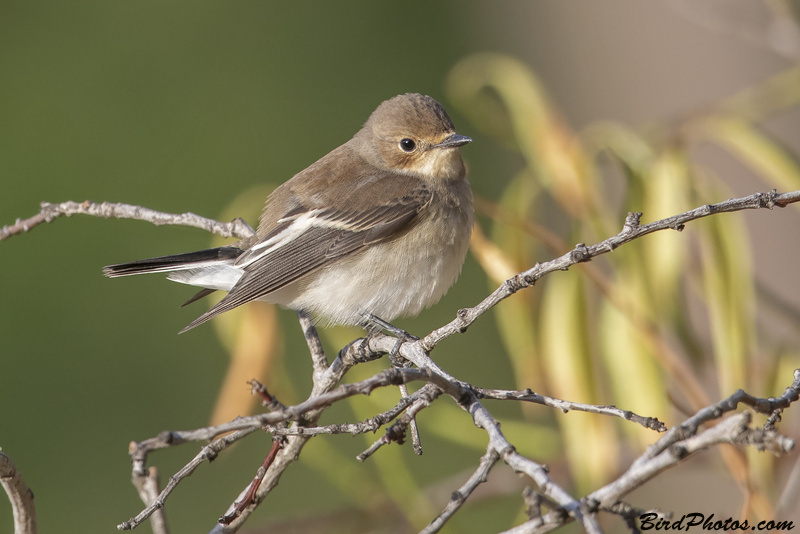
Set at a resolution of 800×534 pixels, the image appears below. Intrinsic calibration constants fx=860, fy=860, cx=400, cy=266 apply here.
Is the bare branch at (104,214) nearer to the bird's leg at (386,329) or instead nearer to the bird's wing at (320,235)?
the bird's wing at (320,235)

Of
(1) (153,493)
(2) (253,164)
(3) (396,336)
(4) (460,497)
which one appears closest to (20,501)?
(1) (153,493)

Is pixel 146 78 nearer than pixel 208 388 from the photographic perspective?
No

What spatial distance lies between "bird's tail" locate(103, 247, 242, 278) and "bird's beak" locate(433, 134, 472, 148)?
96 cm

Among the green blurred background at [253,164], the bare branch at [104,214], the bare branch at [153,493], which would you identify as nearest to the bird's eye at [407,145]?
the green blurred background at [253,164]

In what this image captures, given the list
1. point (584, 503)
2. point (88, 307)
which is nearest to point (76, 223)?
point (88, 307)

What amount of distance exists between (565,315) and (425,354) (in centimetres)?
80

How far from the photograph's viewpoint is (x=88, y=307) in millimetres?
6879

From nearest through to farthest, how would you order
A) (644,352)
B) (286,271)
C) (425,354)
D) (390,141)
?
1. (425,354)
2. (644,352)
3. (286,271)
4. (390,141)

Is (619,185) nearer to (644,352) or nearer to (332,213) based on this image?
(332,213)

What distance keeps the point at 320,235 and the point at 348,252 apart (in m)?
0.14

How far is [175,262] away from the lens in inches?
128

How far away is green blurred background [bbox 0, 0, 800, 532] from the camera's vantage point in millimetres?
3820

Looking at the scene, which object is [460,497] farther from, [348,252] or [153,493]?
[348,252]

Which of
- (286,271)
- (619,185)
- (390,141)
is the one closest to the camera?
(286,271)
